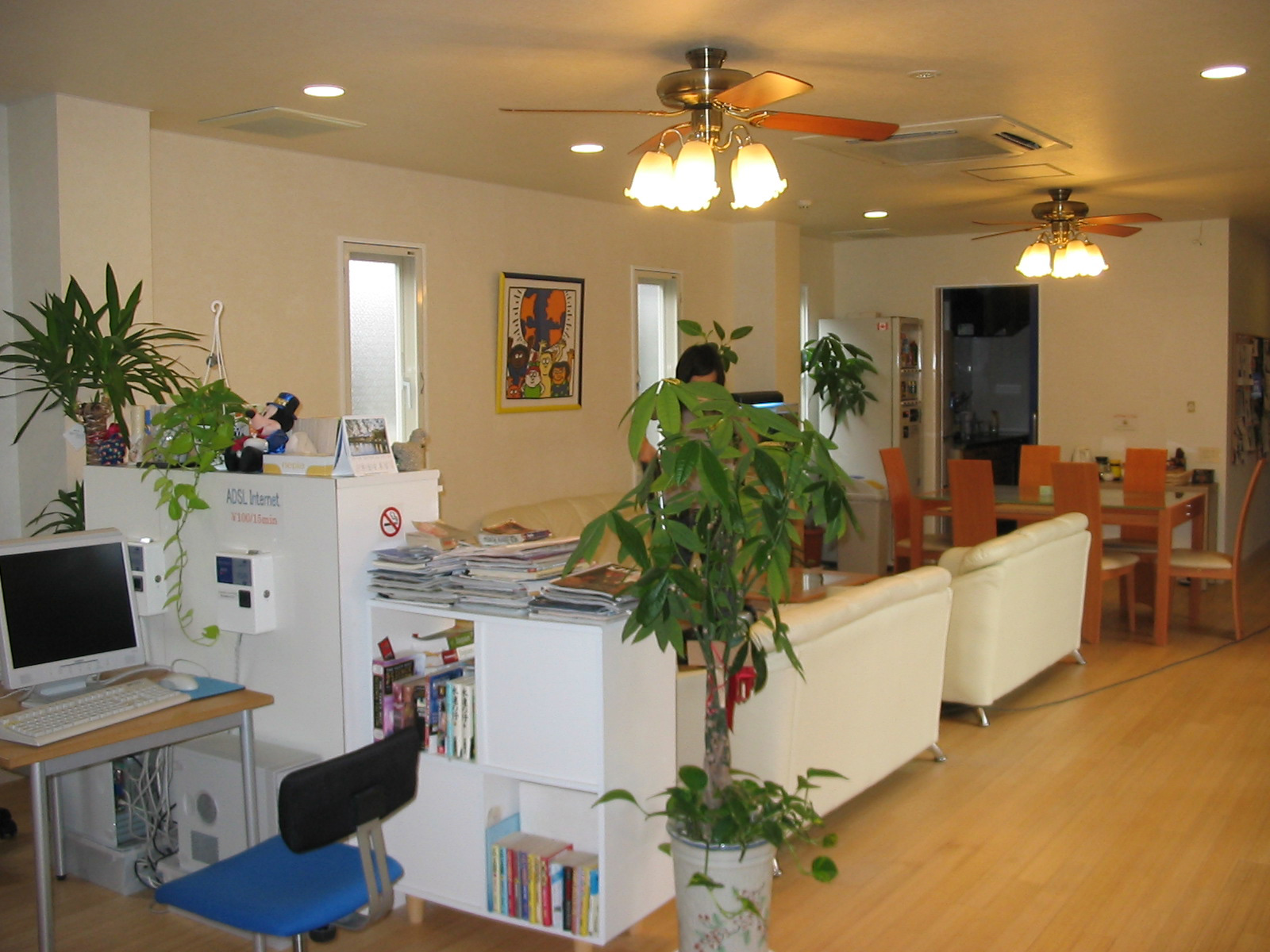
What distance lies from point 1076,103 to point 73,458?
435 cm

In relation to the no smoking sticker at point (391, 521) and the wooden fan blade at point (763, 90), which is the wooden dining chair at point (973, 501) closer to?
the wooden fan blade at point (763, 90)

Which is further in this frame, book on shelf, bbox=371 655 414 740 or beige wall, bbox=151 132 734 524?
beige wall, bbox=151 132 734 524

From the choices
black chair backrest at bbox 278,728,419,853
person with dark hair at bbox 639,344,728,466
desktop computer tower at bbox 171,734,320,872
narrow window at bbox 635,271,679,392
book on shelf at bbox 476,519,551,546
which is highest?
narrow window at bbox 635,271,679,392

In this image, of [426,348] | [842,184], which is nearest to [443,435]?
[426,348]

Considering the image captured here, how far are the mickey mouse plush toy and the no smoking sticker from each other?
1.36 ft

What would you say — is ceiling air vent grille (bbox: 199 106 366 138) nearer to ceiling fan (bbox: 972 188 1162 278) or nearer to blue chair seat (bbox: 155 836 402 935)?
blue chair seat (bbox: 155 836 402 935)

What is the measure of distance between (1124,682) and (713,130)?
386cm

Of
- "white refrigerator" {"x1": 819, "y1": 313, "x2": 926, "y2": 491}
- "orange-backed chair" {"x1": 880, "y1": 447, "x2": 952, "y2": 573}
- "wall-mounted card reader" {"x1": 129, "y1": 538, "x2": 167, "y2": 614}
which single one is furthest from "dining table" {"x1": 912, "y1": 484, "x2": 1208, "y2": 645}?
"wall-mounted card reader" {"x1": 129, "y1": 538, "x2": 167, "y2": 614}

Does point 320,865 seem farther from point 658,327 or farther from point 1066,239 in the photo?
point 1066,239

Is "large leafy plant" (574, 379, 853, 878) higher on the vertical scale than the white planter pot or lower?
higher

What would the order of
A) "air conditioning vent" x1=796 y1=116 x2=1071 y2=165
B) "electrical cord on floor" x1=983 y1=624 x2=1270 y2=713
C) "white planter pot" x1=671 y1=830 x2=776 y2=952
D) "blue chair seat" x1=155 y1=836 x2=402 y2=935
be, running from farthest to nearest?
"electrical cord on floor" x1=983 y1=624 x2=1270 y2=713 → "air conditioning vent" x1=796 y1=116 x2=1071 y2=165 → "white planter pot" x1=671 y1=830 x2=776 y2=952 → "blue chair seat" x1=155 y1=836 x2=402 y2=935

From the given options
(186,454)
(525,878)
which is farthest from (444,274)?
(525,878)

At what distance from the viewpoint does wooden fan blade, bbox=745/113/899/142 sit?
11.6 feet

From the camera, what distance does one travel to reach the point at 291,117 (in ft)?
15.4
